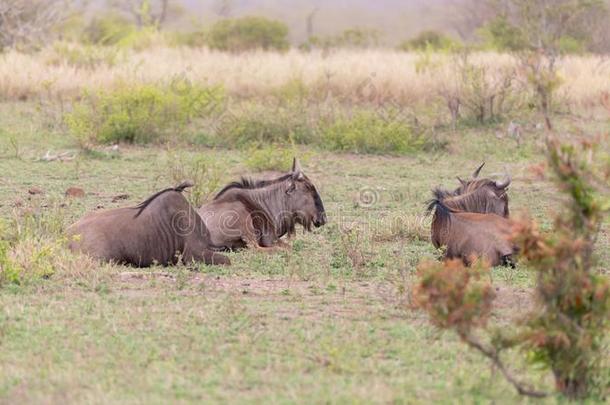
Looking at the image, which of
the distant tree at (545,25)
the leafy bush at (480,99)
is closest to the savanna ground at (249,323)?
the leafy bush at (480,99)

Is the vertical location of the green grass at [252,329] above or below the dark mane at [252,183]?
below

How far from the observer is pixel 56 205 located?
10344 millimetres

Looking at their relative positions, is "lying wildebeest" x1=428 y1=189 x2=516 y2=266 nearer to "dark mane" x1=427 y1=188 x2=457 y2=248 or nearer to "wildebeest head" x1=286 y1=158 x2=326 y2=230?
"dark mane" x1=427 y1=188 x2=457 y2=248

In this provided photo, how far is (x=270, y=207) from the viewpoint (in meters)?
10.2

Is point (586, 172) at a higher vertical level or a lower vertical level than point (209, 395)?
higher

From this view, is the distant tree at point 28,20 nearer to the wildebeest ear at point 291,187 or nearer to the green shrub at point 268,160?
the green shrub at point 268,160

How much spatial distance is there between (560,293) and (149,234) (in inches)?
159

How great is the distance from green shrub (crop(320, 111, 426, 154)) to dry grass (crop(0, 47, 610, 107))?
9.22 feet

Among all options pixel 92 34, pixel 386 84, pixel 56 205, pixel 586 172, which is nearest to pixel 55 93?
pixel 386 84

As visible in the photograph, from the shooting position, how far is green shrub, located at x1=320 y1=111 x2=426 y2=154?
50.6ft

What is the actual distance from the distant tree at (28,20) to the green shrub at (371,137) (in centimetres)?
1096

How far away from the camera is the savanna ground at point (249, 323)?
550cm

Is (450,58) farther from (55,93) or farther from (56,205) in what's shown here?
(56,205)

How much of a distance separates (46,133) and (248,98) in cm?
472
